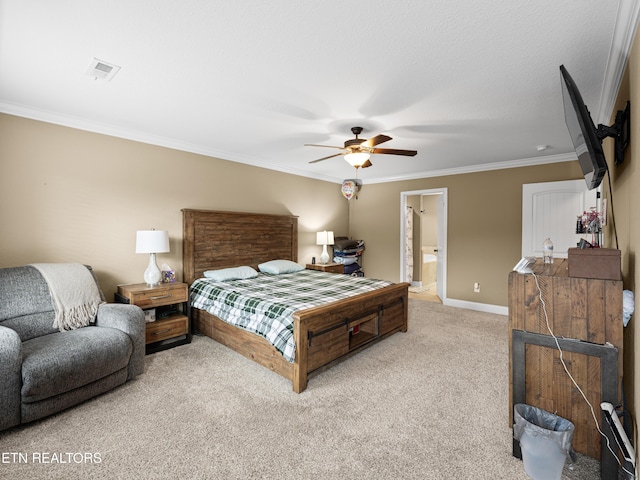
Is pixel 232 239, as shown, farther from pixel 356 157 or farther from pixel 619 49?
pixel 619 49

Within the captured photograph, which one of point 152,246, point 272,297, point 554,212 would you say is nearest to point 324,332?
point 272,297

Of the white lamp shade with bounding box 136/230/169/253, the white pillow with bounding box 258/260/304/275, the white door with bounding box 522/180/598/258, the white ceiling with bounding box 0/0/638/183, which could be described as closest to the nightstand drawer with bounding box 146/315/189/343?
the white lamp shade with bounding box 136/230/169/253

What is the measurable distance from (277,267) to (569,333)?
3.48 m

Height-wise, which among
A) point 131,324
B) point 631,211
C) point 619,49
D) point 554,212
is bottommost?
point 131,324

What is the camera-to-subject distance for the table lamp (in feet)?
10.7

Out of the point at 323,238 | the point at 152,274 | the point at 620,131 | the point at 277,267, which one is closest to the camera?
the point at 620,131

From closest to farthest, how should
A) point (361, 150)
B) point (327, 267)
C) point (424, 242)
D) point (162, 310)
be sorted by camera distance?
point (361, 150) < point (162, 310) < point (327, 267) < point (424, 242)

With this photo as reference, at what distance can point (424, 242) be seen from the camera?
7.96 m

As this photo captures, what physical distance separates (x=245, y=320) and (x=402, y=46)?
2.53m

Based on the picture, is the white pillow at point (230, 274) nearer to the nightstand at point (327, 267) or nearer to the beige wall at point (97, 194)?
the beige wall at point (97, 194)

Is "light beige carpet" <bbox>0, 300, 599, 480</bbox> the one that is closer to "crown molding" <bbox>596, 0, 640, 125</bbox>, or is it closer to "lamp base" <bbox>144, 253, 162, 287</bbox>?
"lamp base" <bbox>144, 253, 162, 287</bbox>

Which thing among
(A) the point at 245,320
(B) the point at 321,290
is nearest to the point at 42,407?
(A) the point at 245,320

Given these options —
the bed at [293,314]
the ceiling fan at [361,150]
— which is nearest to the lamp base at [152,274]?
the bed at [293,314]

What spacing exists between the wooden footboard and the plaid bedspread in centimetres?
12
